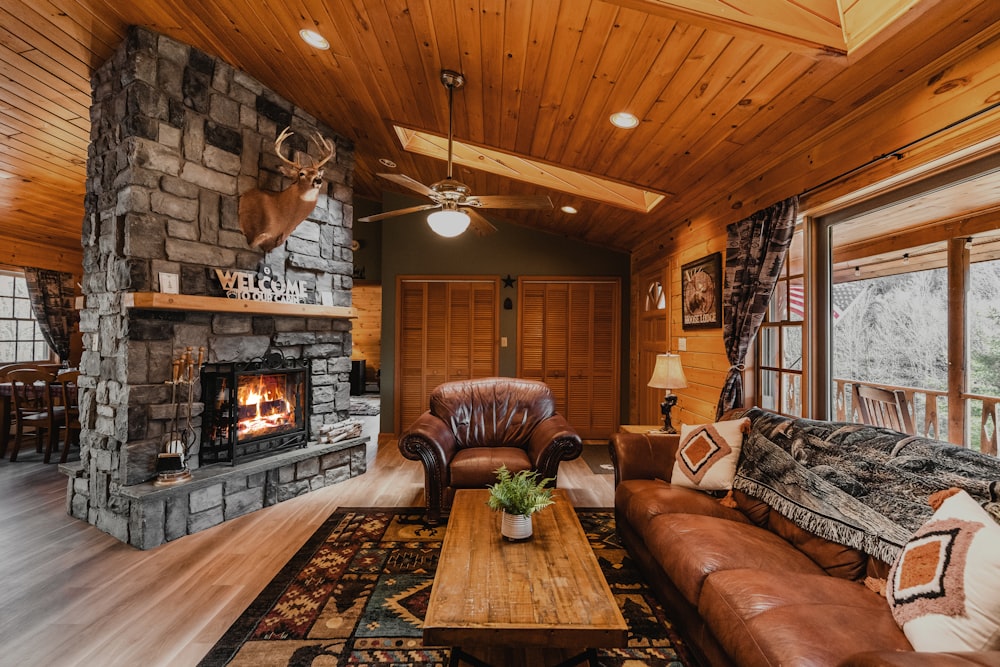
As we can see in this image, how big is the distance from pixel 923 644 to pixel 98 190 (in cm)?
455

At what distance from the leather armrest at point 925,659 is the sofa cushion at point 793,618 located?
0.24m

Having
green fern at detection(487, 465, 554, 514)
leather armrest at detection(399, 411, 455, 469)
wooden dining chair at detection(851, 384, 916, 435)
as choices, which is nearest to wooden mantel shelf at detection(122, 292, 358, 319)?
leather armrest at detection(399, 411, 455, 469)

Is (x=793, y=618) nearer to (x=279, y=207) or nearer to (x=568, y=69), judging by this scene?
(x=568, y=69)

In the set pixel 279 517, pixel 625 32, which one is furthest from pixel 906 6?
pixel 279 517

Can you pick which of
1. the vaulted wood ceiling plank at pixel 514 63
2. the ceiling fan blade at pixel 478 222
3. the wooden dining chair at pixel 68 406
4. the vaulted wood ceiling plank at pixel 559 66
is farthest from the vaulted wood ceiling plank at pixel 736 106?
the wooden dining chair at pixel 68 406

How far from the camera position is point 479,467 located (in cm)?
321

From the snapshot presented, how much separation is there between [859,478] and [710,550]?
2.25 feet

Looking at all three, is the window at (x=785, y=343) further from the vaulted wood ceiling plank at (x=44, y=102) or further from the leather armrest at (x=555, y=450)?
the vaulted wood ceiling plank at (x=44, y=102)

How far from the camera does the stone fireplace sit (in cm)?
283

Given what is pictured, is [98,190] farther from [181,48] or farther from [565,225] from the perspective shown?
[565,225]

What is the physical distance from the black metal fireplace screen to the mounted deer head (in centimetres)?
92

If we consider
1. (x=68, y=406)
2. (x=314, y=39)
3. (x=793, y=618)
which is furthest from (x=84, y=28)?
(x=793, y=618)

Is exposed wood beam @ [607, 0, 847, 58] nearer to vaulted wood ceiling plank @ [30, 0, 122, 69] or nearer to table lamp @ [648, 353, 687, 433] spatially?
table lamp @ [648, 353, 687, 433]

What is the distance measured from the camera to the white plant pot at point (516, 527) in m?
1.97
